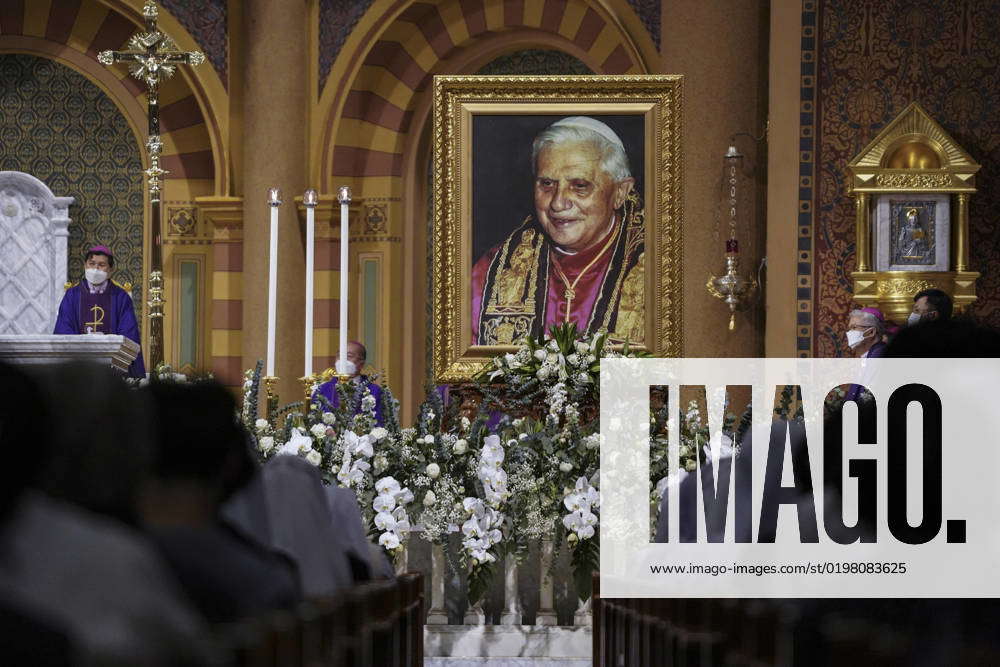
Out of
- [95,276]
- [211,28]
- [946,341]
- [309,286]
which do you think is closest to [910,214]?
[309,286]

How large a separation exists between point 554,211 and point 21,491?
8194 millimetres

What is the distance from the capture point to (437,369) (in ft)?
31.0

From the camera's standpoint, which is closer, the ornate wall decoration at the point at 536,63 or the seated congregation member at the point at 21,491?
the seated congregation member at the point at 21,491

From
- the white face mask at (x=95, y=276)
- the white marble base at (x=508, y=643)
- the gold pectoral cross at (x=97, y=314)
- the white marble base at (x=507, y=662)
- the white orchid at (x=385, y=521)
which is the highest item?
the white face mask at (x=95, y=276)

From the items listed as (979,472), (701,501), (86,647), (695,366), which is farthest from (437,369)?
(86,647)

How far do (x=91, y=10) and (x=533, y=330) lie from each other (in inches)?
174

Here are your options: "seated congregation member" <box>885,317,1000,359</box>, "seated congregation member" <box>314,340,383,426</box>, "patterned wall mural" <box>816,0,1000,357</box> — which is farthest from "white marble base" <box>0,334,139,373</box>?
"patterned wall mural" <box>816,0,1000,357</box>

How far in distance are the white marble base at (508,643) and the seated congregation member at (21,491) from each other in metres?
3.55

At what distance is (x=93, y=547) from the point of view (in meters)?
1.84

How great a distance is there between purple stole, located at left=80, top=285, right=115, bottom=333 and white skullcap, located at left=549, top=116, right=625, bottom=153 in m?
3.08

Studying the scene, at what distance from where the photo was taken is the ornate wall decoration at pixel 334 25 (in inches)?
445

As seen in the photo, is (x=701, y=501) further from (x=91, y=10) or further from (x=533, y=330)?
(x=91, y=10)

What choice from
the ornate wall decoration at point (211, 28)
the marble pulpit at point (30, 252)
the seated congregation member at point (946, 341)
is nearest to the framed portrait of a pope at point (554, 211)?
the ornate wall decoration at point (211, 28)

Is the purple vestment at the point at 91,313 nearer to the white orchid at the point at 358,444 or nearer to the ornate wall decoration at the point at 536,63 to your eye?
the ornate wall decoration at the point at 536,63
